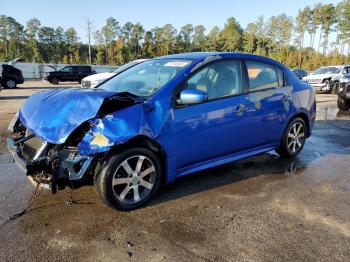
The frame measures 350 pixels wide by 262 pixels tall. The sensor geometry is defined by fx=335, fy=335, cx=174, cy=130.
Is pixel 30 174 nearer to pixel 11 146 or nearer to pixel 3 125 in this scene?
pixel 11 146

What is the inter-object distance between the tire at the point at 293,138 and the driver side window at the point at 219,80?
56.7 inches

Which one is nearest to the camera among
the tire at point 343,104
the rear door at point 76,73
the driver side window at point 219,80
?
the driver side window at point 219,80

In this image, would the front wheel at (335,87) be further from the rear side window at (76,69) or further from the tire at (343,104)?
the rear side window at (76,69)

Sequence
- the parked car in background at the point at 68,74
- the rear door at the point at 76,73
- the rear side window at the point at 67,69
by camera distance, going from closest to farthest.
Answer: the parked car in background at the point at 68,74 → the rear side window at the point at 67,69 → the rear door at the point at 76,73

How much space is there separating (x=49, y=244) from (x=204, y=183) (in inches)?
84.8

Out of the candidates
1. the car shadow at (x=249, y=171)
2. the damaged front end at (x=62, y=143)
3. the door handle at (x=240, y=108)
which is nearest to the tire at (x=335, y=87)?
the car shadow at (x=249, y=171)

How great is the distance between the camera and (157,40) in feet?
231

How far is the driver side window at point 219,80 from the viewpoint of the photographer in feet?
13.6

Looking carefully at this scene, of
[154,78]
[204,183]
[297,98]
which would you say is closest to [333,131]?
[297,98]

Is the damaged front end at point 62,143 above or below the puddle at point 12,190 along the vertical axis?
above

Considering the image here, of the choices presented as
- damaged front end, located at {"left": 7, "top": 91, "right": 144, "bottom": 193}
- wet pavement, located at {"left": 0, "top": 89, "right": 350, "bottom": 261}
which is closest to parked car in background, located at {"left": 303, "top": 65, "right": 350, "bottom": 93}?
wet pavement, located at {"left": 0, "top": 89, "right": 350, "bottom": 261}

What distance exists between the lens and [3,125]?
830 cm

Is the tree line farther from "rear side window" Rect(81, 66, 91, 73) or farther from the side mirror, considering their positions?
the side mirror

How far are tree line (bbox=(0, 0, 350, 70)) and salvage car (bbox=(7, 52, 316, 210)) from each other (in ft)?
169
